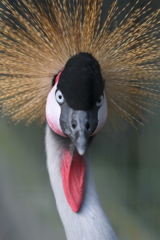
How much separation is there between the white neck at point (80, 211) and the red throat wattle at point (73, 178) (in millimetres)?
18

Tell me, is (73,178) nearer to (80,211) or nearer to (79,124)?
(80,211)

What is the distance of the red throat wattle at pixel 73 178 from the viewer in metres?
0.90

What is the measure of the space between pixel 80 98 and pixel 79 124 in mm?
68

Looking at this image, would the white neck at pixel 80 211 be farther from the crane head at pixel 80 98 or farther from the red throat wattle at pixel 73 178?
the crane head at pixel 80 98

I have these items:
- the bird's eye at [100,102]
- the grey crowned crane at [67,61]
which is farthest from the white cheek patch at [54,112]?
the bird's eye at [100,102]

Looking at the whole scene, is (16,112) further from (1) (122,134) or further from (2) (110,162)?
(2) (110,162)

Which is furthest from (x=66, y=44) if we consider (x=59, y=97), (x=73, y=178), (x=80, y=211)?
(x=80, y=211)

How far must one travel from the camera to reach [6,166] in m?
1.41

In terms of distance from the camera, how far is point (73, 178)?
0.92 metres

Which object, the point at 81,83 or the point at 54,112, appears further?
the point at 54,112

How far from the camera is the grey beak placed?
72cm

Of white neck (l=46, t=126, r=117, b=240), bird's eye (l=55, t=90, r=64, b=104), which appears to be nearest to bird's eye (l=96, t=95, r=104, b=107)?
bird's eye (l=55, t=90, r=64, b=104)

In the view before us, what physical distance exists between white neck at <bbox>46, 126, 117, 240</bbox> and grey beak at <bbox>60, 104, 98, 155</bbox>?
0.17 m

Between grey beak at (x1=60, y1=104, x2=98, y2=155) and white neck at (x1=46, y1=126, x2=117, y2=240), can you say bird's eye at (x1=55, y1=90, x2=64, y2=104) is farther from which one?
white neck at (x1=46, y1=126, x2=117, y2=240)
